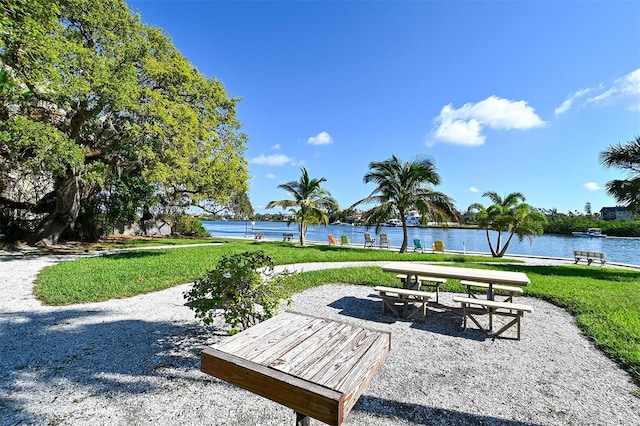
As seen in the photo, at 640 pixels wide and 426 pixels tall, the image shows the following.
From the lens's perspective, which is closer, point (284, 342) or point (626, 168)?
point (284, 342)

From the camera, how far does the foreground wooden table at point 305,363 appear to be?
5.18 ft

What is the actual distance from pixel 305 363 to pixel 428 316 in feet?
15.2

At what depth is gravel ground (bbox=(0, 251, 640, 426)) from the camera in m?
2.63

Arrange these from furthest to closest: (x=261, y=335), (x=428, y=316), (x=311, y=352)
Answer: (x=428, y=316)
(x=261, y=335)
(x=311, y=352)

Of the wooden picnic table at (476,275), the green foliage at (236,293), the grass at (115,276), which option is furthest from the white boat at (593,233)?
the green foliage at (236,293)

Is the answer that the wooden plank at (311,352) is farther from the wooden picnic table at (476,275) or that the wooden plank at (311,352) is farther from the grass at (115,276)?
the grass at (115,276)

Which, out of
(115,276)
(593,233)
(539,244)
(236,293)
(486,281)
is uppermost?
(593,233)

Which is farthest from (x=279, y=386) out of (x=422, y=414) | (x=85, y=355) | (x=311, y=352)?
(x=85, y=355)

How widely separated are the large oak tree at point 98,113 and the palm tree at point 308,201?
4.19 meters

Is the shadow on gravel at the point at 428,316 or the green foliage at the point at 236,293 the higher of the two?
the green foliage at the point at 236,293

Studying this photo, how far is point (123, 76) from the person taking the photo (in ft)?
35.6

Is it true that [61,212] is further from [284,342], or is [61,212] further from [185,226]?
[284,342]

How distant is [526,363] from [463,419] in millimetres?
1848

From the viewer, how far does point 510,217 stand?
721 inches
